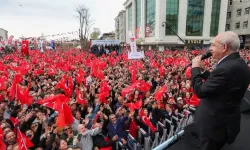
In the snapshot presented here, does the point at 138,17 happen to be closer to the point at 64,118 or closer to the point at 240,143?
the point at 64,118

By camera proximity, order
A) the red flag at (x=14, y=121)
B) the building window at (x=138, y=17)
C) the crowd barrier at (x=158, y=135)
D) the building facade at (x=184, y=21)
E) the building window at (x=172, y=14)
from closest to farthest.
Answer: the crowd barrier at (x=158, y=135), the red flag at (x=14, y=121), the building facade at (x=184, y=21), the building window at (x=172, y=14), the building window at (x=138, y=17)

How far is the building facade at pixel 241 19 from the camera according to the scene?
122ft

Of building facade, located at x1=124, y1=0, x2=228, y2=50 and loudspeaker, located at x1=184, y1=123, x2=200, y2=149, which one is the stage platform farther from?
building facade, located at x1=124, y1=0, x2=228, y2=50

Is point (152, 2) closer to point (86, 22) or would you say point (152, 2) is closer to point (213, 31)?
point (213, 31)

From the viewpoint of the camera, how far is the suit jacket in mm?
1462

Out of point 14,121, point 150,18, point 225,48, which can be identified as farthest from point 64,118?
point 150,18

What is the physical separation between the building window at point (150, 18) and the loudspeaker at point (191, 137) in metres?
37.9

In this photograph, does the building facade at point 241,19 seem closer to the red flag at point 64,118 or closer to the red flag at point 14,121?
the red flag at point 64,118

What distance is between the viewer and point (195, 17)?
38.2m

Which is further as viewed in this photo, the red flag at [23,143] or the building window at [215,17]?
the building window at [215,17]

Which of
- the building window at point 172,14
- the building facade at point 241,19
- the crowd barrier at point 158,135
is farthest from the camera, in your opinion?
the building facade at point 241,19

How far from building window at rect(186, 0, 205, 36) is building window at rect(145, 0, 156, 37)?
22.9ft

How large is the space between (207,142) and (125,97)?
5360 millimetres

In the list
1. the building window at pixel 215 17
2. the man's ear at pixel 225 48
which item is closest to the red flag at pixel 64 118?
the man's ear at pixel 225 48
